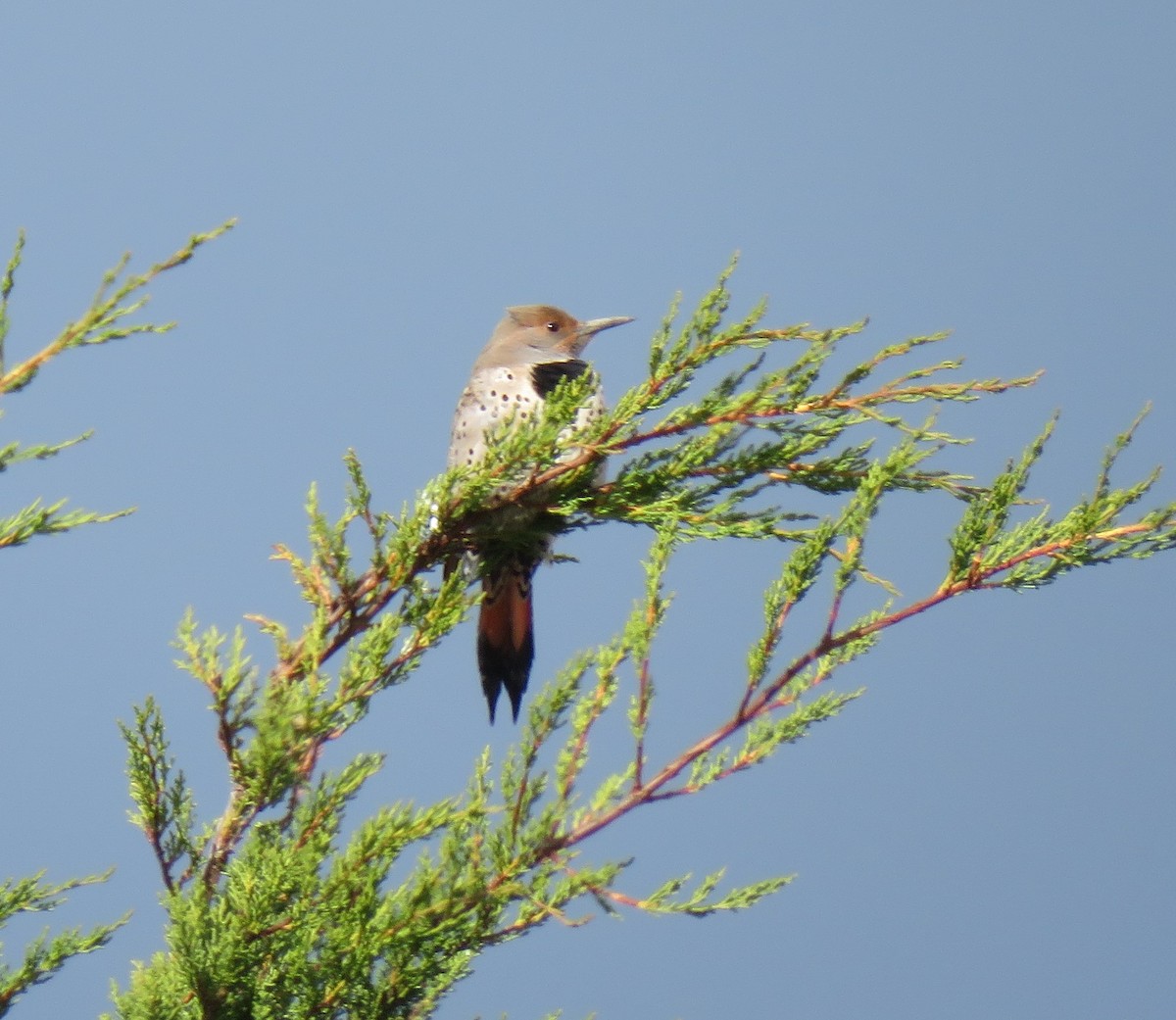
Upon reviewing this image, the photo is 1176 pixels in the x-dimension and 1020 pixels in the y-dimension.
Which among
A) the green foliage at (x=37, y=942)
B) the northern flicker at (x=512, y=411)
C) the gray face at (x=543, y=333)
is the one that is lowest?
the green foliage at (x=37, y=942)

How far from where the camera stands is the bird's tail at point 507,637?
307cm

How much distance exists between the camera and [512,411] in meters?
2.53

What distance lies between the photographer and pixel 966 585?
212cm

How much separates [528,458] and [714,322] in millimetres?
365

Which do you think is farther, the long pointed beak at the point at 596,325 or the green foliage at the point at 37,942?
the long pointed beak at the point at 596,325

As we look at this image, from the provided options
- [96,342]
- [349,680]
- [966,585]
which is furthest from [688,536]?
[96,342]

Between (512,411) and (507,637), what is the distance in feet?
2.38

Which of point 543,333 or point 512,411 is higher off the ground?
point 543,333

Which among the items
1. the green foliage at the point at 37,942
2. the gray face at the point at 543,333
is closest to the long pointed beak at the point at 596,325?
the gray face at the point at 543,333

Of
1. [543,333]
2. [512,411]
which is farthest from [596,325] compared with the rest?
[512,411]

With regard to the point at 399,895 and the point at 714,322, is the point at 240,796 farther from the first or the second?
the point at 714,322

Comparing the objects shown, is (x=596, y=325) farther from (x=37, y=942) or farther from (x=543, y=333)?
(x=37, y=942)

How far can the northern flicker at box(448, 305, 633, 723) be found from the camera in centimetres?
307

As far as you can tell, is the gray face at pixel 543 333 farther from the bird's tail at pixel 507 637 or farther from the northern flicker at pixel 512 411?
the bird's tail at pixel 507 637
